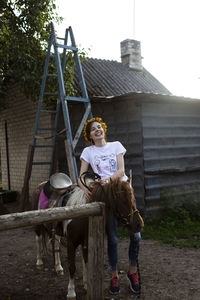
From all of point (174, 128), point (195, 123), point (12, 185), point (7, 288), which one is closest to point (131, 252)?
point (7, 288)

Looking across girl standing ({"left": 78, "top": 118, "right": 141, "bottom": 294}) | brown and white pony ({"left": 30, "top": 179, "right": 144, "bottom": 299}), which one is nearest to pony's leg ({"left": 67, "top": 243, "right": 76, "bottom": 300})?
brown and white pony ({"left": 30, "top": 179, "right": 144, "bottom": 299})

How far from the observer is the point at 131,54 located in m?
14.5

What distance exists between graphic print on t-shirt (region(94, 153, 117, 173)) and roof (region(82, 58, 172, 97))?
233 inches

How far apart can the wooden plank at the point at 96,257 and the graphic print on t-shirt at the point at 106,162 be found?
648 mm

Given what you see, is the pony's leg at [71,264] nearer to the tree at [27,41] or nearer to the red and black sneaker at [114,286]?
the red and black sneaker at [114,286]

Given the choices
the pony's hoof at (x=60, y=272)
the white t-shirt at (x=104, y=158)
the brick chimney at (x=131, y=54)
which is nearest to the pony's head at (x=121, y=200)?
the white t-shirt at (x=104, y=158)

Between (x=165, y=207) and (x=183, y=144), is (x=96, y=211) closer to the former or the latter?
(x=165, y=207)

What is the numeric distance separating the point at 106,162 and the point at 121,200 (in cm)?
55

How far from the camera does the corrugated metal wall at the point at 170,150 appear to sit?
22.8 feet

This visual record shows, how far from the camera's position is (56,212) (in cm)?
269

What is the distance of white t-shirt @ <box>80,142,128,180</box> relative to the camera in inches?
132

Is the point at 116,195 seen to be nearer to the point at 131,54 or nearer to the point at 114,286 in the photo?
the point at 114,286

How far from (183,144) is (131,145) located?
1.45 meters

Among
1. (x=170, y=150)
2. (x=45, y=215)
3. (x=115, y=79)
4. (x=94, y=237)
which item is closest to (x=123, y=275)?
(x=94, y=237)
